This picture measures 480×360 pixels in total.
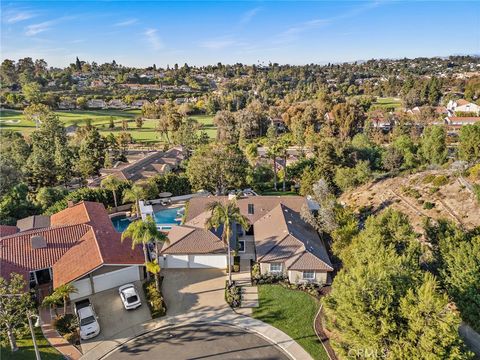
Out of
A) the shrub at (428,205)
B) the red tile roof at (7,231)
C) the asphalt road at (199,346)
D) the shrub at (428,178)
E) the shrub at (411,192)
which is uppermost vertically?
the shrub at (428,178)

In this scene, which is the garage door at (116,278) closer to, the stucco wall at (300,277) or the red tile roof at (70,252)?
the red tile roof at (70,252)

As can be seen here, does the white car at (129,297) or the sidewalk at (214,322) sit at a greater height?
the white car at (129,297)

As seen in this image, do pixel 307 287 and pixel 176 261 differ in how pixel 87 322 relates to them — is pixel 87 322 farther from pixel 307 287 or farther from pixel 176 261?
pixel 307 287

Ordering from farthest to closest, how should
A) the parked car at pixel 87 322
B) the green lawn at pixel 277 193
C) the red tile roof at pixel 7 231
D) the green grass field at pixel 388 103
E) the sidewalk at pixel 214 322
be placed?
1. the green grass field at pixel 388 103
2. the green lawn at pixel 277 193
3. the red tile roof at pixel 7 231
4. the parked car at pixel 87 322
5. the sidewalk at pixel 214 322

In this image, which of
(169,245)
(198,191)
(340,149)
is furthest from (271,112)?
(169,245)

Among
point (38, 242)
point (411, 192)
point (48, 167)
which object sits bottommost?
point (411, 192)

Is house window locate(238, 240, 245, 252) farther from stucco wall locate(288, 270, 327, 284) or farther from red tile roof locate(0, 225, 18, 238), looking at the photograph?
red tile roof locate(0, 225, 18, 238)

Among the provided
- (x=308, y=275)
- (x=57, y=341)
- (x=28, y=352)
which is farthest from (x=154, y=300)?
(x=308, y=275)

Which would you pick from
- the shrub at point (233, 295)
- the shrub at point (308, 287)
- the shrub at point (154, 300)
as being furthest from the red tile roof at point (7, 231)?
the shrub at point (308, 287)
